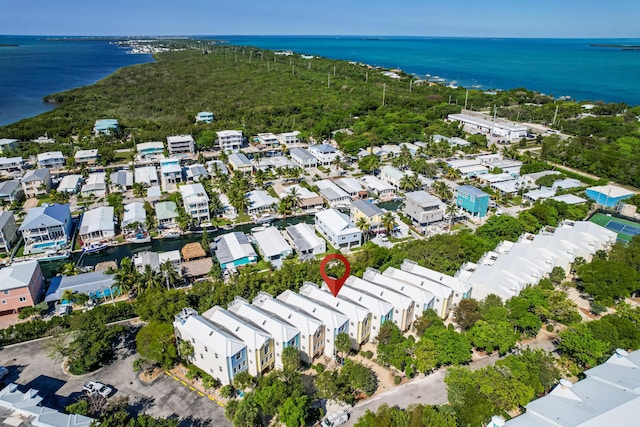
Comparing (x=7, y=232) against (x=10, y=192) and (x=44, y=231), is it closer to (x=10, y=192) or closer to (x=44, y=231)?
(x=44, y=231)

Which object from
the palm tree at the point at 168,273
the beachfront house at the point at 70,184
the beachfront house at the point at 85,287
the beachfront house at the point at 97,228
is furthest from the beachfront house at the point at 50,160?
the palm tree at the point at 168,273

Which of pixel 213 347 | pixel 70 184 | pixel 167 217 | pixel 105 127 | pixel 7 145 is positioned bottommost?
pixel 70 184

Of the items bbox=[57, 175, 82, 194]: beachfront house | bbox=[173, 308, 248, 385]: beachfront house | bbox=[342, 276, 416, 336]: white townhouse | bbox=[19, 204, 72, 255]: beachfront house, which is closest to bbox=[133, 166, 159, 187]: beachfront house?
bbox=[57, 175, 82, 194]: beachfront house

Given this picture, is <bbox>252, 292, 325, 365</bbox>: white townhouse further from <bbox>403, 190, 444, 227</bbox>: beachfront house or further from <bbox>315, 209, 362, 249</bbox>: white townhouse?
<bbox>403, 190, 444, 227</bbox>: beachfront house

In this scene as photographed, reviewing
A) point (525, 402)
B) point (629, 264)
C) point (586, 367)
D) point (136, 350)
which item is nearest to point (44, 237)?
point (136, 350)

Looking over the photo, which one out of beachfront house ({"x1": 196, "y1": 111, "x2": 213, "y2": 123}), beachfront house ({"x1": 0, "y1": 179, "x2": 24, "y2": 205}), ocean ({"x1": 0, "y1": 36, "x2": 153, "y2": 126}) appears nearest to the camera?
beachfront house ({"x1": 0, "y1": 179, "x2": 24, "y2": 205})

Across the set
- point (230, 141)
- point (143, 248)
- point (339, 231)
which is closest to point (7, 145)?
point (230, 141)
